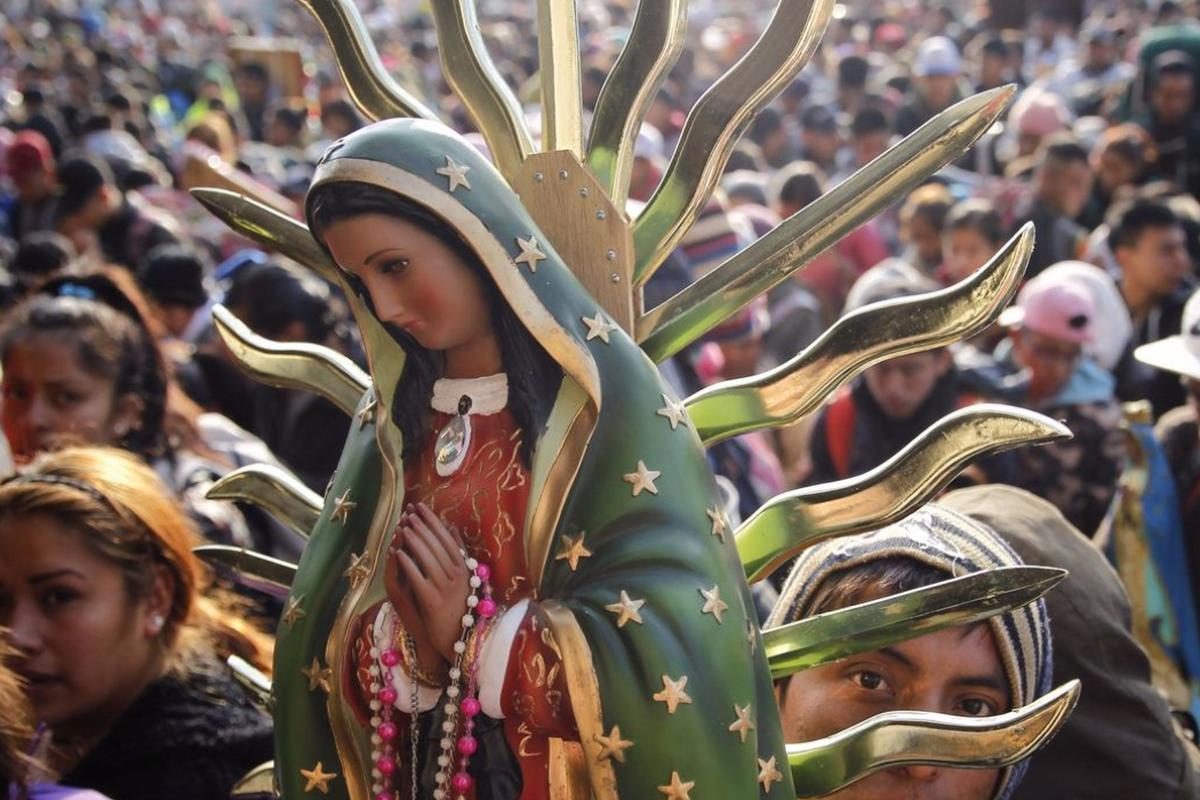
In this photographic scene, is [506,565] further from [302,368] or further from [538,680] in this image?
[302,368]

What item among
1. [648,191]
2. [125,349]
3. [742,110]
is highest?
[648,191]

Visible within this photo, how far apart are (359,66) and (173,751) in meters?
1.22

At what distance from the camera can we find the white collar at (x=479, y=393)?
1589 millimetres

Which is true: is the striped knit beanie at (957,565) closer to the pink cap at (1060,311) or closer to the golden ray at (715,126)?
the golden ray at (715,126)

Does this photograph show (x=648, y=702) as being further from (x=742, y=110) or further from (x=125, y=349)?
(x=125, y=349)

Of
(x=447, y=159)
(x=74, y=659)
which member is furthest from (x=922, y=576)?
(x=74, y=659)

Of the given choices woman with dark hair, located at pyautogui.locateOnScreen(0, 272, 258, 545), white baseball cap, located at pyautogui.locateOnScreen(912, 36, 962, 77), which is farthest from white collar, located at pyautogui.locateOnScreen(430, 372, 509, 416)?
white baseball cap, located at pyautogui.locateOnScreen(912, 36, 962, 77)

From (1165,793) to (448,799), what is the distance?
121cm

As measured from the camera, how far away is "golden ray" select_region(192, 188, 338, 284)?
1.80 meters

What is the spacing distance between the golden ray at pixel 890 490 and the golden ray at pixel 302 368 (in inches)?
19.3

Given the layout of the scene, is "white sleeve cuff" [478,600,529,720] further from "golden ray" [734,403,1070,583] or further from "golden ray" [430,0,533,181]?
"golden ray" [430,0,533,181]

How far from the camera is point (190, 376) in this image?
4566 millimetres

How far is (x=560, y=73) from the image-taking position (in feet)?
5.74

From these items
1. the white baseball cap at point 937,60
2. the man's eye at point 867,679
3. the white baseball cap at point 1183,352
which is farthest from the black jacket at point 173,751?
the white baseball cap at point 937,60
